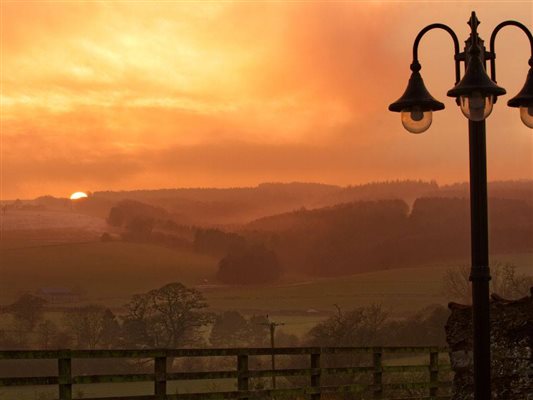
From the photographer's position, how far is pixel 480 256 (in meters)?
9.09

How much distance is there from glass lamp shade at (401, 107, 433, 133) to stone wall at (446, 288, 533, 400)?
4.52 metres

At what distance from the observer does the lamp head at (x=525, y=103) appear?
9.94 m

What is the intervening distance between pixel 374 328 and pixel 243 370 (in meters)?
45.7

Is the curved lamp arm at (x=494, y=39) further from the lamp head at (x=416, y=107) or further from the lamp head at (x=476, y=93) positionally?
the lamp head at (x=476, y=93)

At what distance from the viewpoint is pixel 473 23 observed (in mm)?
9500

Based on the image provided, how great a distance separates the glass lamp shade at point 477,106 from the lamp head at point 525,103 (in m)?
1.21

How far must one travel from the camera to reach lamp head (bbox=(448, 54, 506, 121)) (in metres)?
8.78

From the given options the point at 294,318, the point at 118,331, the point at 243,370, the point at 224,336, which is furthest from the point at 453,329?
the point at 294,318

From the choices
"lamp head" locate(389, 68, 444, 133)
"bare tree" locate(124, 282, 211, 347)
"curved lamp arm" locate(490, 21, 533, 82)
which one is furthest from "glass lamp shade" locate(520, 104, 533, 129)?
"bare tree" locate(124, 282, 211, 347)

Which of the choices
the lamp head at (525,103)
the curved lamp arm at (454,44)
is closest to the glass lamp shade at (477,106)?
the curved lamp arm at (454,44)

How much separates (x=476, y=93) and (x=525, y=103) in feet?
4.62

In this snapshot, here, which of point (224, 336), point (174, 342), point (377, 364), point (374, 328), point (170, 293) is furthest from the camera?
point (224, 336)

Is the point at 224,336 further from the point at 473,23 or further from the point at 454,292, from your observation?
the point at 473,23

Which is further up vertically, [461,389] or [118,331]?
[461,389]
